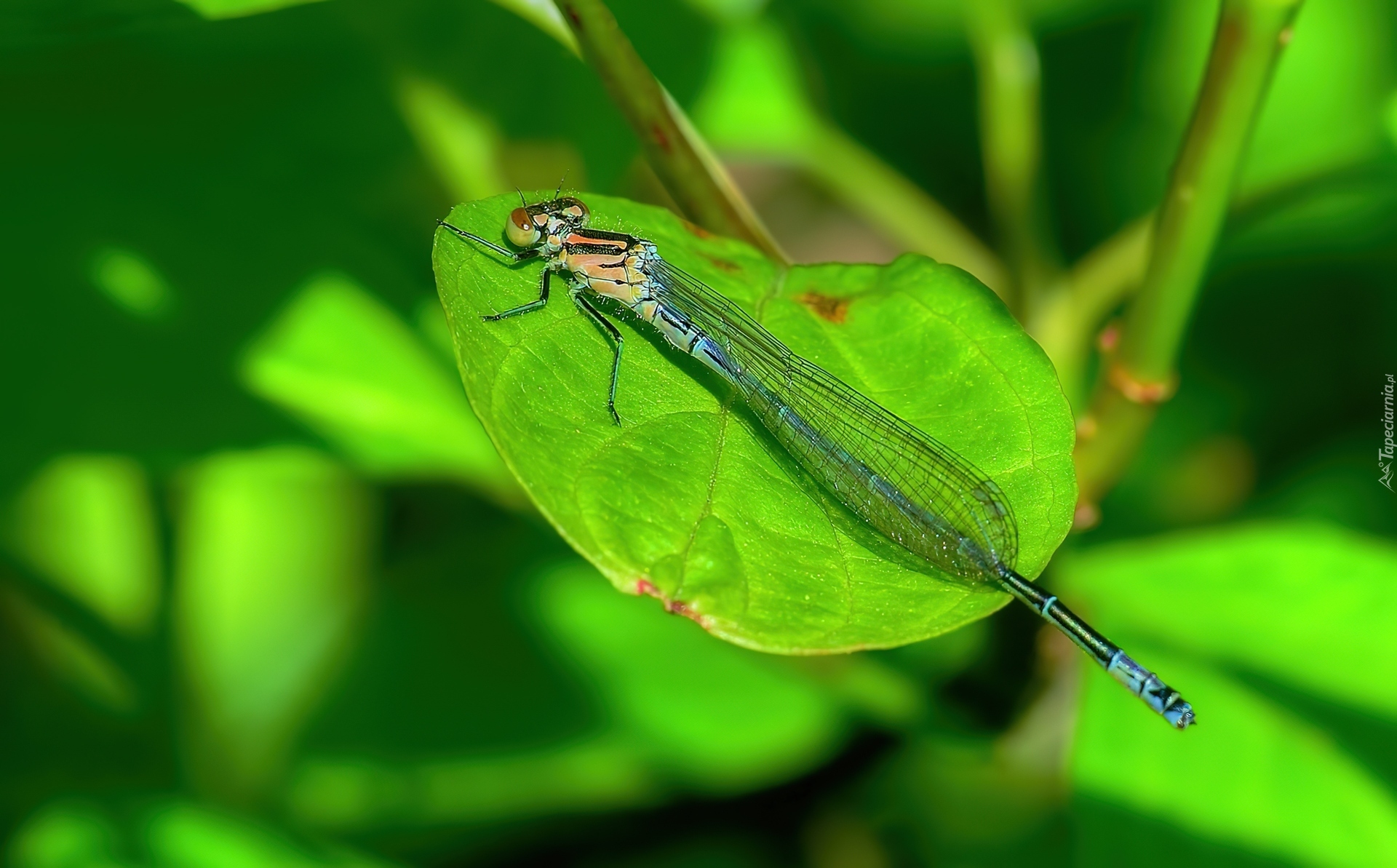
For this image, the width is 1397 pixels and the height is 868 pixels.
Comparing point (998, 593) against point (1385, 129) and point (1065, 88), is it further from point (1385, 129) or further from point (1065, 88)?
point (1065, 88)

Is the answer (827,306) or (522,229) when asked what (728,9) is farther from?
(827,306)

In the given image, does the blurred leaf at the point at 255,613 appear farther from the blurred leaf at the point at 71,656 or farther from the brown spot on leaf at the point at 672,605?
the brown spot on leaf at the point at 672,605

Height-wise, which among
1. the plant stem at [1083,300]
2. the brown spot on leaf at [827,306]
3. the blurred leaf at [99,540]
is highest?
the plant stem at [1083,300]

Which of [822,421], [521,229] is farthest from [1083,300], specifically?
[521,229]

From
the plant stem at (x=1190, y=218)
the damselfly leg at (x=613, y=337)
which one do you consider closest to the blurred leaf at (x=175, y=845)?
the damselfly leg at (x=613, y=337)

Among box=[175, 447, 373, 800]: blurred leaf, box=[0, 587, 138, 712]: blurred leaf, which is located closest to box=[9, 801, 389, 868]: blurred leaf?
box=[175, 447, 373, 800]: blurred leaf

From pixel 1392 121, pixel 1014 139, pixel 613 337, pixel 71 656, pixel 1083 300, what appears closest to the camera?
pixel 613 337

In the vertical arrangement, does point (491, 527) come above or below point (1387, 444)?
below

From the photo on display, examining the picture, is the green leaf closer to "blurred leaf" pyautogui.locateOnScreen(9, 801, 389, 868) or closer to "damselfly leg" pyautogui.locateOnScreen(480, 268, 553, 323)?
"damselfly leg" pyautogui.locateOnScreen(480, 268, 553, 323)
